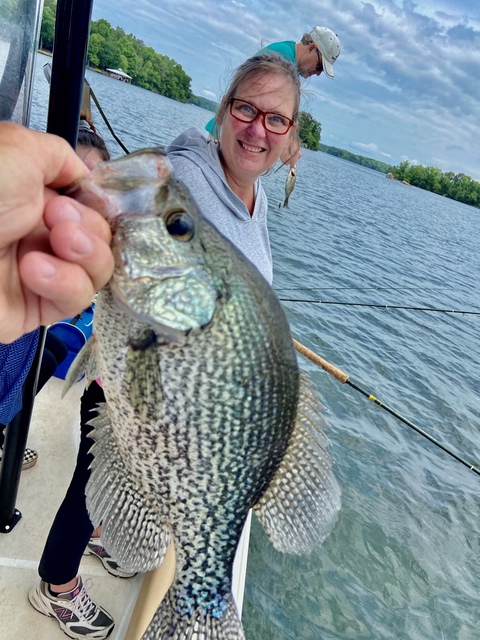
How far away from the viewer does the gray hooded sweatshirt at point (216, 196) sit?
225cm

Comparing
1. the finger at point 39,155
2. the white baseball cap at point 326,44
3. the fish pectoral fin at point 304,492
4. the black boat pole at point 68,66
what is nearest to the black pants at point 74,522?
the black boat pole at point 68,66

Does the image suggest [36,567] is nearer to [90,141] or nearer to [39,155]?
[39,155]

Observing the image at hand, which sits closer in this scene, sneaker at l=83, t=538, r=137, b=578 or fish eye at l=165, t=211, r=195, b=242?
fish eye at l=165, t=211, r=195, b=242

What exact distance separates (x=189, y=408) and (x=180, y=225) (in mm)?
506

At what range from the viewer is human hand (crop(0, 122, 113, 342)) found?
100 cm

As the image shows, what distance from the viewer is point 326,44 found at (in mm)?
5238

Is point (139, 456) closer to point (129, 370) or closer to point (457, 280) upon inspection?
point (129, 370)

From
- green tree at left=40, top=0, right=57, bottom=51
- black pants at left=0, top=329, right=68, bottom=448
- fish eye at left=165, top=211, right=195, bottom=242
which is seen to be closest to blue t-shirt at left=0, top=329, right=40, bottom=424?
black pants at left=0, top=329, right=68, bottom=448

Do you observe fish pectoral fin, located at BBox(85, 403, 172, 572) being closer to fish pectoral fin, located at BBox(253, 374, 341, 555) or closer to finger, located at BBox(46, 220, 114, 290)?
fish pectoral fin, located at BBox(253, 374, 341, 555)

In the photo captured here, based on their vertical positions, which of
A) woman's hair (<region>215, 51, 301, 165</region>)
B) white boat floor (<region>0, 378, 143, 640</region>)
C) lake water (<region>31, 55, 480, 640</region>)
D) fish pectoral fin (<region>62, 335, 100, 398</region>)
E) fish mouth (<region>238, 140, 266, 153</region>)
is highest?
woman's hair (<region>215, 51, 301, 165</region>)

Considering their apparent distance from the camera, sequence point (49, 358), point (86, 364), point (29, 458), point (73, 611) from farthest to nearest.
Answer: point (29, 458), point (49, 358), point (73, 611), point (86, 364)

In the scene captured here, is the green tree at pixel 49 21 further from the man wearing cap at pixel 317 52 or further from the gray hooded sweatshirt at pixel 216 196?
the man wearing cap at pixel 317 52

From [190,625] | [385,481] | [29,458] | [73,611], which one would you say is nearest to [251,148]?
[190,625]

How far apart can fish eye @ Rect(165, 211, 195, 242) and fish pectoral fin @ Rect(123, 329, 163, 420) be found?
27 cm
